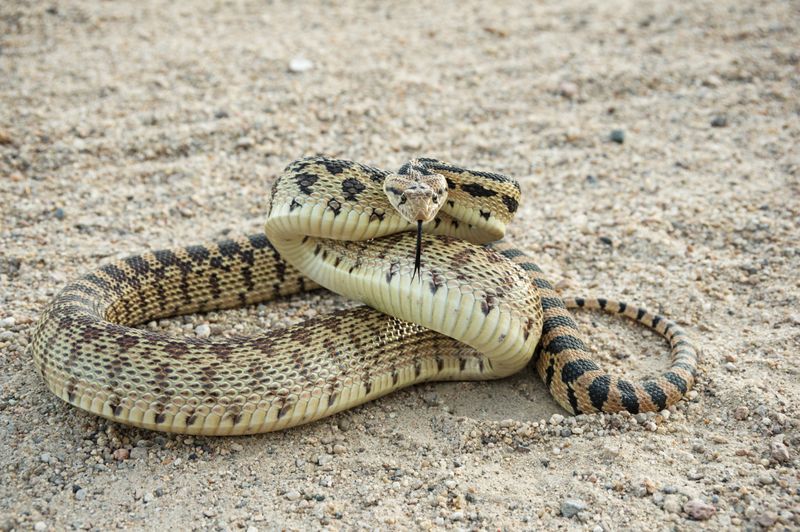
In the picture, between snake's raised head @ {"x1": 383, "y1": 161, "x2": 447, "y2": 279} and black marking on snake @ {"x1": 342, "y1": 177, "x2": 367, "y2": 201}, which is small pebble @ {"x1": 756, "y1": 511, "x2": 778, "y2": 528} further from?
black marking on snake @ {"x1": 342, "y1": 177, "x2": 367, "y2": 201}

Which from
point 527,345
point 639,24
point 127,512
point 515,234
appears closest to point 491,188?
point 527,345

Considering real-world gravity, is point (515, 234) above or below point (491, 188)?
below

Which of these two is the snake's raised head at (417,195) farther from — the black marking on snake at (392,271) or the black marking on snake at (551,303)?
the black marking on snake at (551,303)

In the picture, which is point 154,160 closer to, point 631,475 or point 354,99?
point 354,99

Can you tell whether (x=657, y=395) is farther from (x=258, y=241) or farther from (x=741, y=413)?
(x=258, y=241)

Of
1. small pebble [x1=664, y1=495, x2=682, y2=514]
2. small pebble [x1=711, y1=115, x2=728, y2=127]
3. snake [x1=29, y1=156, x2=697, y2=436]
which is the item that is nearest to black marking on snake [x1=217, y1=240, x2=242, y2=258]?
snake [x1=29, y1=156, x2=697, y2=436]

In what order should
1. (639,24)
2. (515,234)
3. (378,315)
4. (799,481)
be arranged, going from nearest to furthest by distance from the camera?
(799,481) < (378,315) < (515,234) < (639,24)
